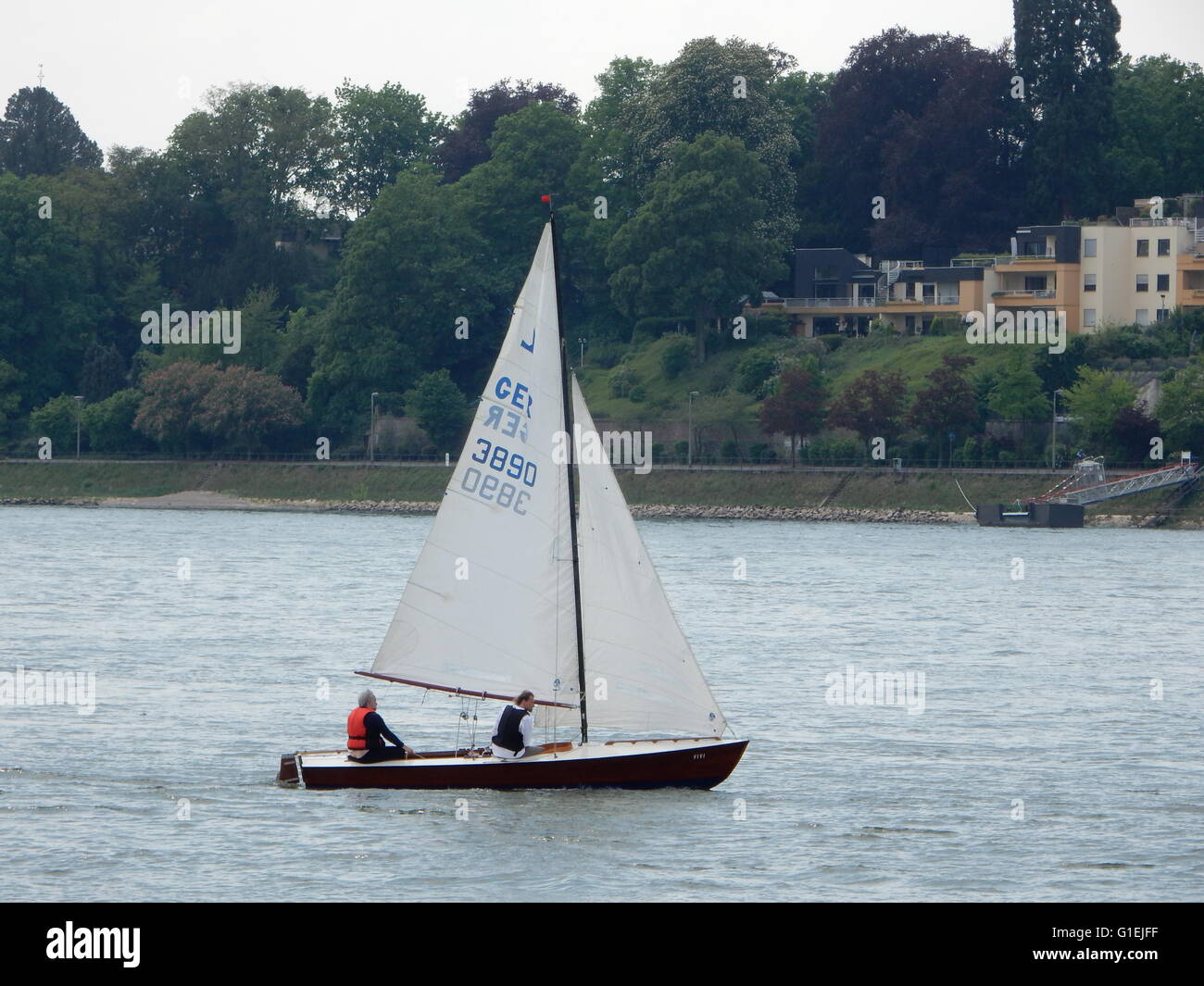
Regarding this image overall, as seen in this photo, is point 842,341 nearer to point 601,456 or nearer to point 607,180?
point 607,180

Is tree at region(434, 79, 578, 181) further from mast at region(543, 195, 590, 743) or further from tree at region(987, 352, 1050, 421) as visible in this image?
mast at region(543, 195, 590, 743)

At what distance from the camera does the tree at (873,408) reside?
392 ft

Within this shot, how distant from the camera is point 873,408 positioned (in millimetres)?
119312

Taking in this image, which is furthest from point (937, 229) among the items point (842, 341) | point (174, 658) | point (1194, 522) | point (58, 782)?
point (58, 782)

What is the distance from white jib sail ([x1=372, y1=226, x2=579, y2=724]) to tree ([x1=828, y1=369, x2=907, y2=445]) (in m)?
89.9

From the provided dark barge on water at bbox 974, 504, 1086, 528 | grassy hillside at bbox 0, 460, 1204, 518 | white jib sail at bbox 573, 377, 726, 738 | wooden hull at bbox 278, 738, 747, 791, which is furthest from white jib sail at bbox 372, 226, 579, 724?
grassy hillside at bbox 0, 460, 1204, 518

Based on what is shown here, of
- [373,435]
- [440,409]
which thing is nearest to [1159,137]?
[440,409]

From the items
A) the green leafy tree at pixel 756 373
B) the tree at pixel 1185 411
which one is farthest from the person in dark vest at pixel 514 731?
the green leafy tree at pixel 756 373

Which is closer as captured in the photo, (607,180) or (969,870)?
(969,870)

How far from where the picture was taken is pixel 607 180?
14800 centimetres

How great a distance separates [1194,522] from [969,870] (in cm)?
7881

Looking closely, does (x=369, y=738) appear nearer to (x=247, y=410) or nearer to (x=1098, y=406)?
(x=1098, y=406)

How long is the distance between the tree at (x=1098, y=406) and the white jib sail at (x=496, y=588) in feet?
282
